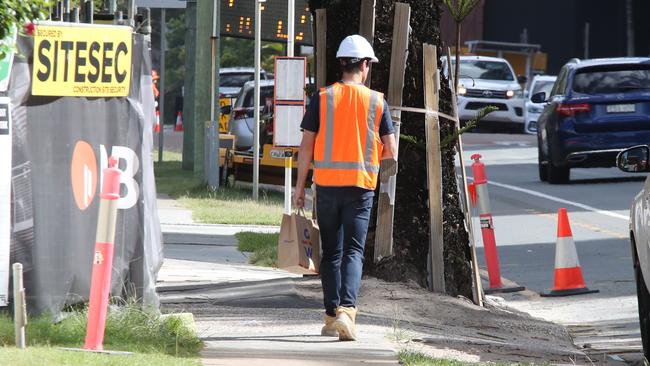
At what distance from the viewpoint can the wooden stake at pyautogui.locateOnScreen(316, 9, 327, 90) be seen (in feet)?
38.9

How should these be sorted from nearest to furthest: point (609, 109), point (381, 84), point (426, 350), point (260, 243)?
point (426, 350)
point (381, 84)
point (260, 243)
point (609, 109)

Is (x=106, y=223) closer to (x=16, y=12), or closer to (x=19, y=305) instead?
(x=19, y=305)

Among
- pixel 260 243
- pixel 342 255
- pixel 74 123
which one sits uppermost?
pixel 74 123

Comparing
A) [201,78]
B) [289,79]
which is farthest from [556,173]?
[289,79]

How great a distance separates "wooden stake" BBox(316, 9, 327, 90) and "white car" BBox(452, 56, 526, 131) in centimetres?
2781

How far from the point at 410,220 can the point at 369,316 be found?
1505mm

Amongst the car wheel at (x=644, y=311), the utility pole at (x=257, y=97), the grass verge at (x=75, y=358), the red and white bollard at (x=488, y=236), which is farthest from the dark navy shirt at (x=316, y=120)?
the utility pole at (x=257, y=97)

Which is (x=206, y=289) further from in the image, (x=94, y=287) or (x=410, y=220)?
(x=94, y=287)

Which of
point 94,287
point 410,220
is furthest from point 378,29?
point 94,287

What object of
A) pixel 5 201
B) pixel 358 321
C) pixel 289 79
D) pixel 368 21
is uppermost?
pixel 368 21

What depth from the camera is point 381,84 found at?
38.4 ft

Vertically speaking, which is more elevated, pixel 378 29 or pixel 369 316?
pixel 378 29

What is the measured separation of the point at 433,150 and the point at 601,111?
512 inches

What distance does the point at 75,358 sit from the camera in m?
7.92
